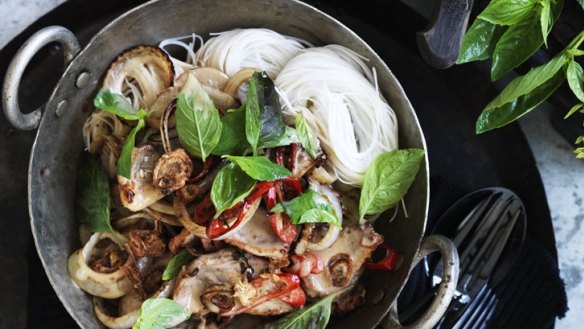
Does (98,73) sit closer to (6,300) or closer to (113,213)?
(113,213)

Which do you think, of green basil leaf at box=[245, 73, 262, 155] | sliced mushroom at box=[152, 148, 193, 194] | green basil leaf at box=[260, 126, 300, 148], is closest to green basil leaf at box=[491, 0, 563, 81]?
green basil leaf at box=[260, 126, 300, 148]

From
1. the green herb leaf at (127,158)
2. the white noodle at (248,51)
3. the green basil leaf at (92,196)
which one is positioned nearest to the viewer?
the green herb leaf at (127,158)

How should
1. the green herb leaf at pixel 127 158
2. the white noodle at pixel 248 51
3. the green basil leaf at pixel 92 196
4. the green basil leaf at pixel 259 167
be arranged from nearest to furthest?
the green basil leaf at pixel 259 167
the green herb leaf at pixel 127 158
the green basil leaf at pixel 92 196
the white noodle at pixel 248 51

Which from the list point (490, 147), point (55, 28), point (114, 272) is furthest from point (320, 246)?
point (55, 28)

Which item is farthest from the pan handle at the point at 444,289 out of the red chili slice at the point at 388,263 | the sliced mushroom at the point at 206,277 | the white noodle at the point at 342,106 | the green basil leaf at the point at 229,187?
the green basil leaf at the point at 229,187

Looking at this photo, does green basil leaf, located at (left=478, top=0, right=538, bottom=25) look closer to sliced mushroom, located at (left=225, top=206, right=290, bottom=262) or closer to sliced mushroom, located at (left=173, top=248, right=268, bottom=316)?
sliced mushroom, located at (left=225, top=206, right=290, bottom=262)

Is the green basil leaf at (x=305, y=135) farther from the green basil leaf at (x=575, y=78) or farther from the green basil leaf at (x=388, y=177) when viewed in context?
the green basil leaf at (x=575, y=78)

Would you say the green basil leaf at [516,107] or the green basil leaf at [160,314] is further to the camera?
the green basil leaf at [516,107]
